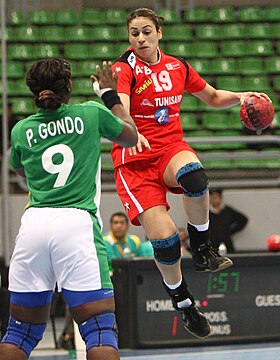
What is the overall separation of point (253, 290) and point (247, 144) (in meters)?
3.56

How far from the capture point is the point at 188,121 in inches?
516

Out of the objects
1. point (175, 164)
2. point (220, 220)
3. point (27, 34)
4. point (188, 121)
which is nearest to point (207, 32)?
point (188, 121)

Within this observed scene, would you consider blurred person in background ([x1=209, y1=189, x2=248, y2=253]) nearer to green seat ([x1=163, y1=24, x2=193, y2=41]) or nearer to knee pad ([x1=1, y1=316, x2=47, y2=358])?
green seat ([x1=163, y1=24, x2=193, y2=41])

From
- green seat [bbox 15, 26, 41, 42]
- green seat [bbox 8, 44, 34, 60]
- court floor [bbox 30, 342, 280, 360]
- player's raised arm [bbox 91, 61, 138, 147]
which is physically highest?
green seat [bbox 15, 26, 41, 42]

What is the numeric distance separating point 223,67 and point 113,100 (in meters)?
9.04

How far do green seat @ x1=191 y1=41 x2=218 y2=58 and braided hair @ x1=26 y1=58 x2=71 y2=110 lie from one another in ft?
30.3

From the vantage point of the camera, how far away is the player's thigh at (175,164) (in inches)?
234

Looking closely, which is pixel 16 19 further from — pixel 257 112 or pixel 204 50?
pixel 257 112

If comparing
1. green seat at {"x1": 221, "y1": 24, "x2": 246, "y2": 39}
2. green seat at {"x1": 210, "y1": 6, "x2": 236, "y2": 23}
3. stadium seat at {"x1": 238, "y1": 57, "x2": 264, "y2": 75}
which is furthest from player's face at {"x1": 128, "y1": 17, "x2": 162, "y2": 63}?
green seat at {"x1": 210, "y1": 6, "x2": 236, "y2": 23}

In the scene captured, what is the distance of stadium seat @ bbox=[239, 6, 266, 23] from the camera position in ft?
48.0

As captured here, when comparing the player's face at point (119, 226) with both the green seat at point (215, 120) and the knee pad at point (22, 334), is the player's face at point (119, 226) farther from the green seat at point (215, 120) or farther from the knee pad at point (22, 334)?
the knee pad at point (22, 334)

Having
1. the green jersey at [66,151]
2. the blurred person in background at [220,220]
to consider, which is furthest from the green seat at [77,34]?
the green jersey at [66,151]

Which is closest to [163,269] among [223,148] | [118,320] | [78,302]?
[78,302]

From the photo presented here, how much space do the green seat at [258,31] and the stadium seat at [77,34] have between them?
228cm
